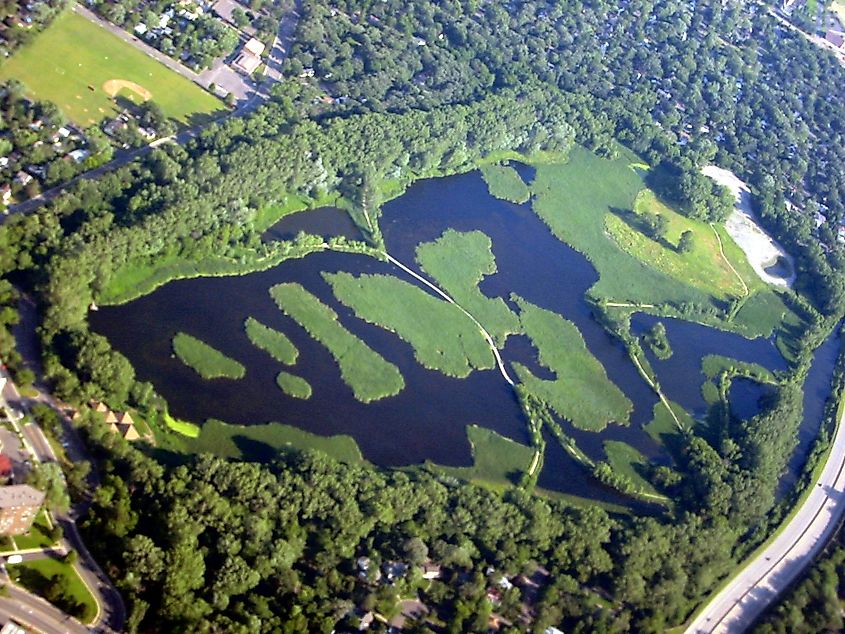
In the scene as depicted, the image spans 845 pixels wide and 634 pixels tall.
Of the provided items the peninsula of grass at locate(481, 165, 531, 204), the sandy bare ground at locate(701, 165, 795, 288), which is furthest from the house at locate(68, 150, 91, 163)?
the sandy bare ground at locate(701, 165, 795, 288)

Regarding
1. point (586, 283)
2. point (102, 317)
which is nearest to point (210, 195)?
point (102, 317)

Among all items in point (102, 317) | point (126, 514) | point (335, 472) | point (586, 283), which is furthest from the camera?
point (586, 283)

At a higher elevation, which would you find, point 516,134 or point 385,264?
point 516,134

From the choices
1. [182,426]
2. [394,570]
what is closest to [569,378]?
[394,570]

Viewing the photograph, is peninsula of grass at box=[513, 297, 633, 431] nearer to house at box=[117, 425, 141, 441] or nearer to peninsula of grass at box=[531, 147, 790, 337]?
peninsula of grass at box=[531, 147, 790, 337]

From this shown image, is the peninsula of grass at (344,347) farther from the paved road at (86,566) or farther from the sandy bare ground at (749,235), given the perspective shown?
the sandy bare ground at (749,235)

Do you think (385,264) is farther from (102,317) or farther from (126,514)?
(126,514)
